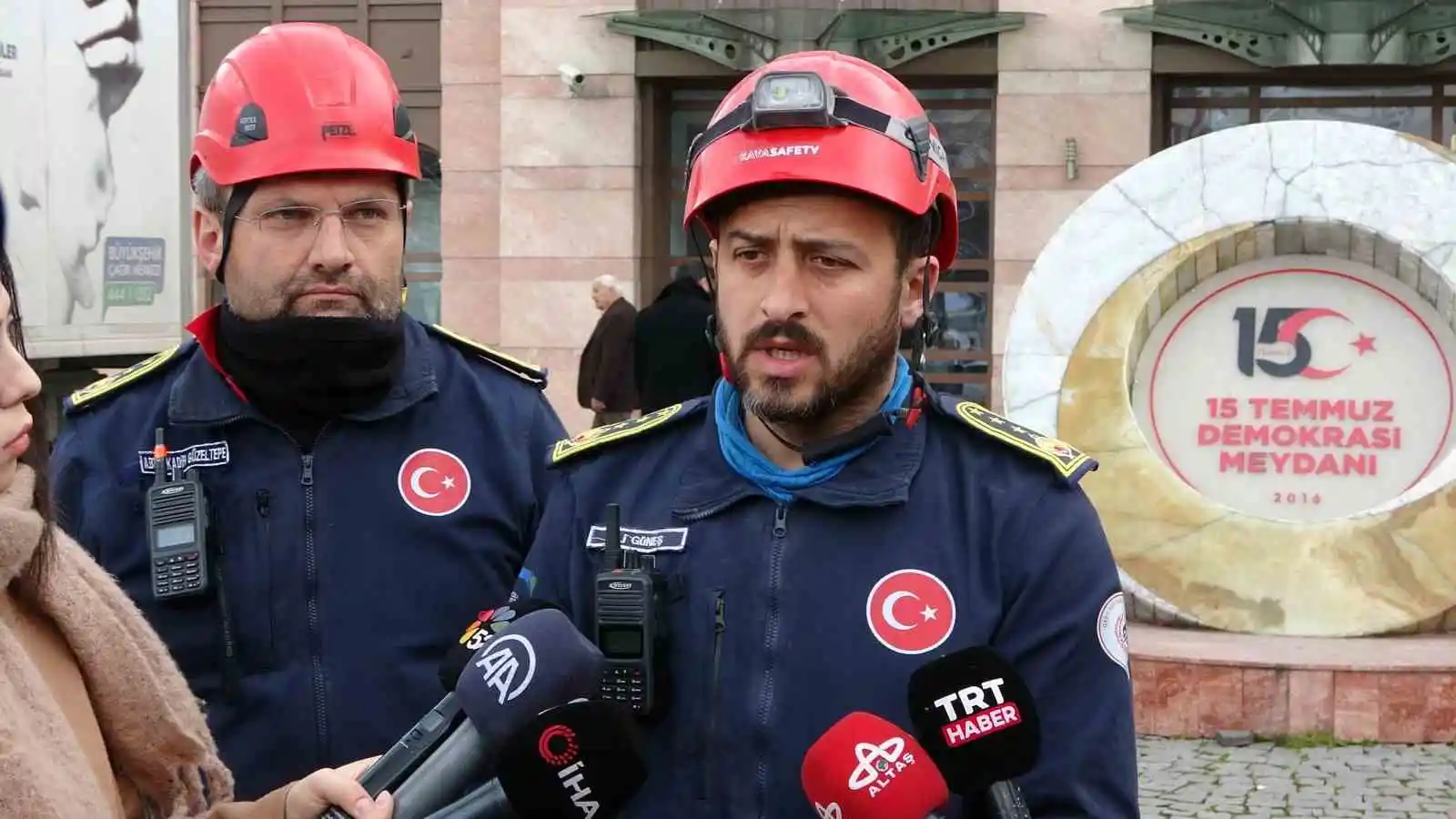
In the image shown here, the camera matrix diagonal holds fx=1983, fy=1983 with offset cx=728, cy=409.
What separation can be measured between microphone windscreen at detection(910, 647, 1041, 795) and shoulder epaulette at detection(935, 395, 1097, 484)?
0.45m

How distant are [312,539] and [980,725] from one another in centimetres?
148

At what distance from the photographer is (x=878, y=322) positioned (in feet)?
8.60

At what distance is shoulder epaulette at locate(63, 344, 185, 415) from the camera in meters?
3.44

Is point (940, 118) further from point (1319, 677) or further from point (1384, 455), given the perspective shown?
point (1319, 677)

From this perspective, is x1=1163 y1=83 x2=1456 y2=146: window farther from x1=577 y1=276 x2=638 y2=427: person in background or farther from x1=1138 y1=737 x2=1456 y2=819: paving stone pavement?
x1=1138 y1=737 x2=1456 y2=819: paving stone pavement

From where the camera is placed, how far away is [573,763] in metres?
2.20

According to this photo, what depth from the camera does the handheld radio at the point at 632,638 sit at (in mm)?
2488

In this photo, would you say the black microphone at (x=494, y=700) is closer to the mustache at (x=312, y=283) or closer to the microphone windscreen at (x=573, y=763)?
the microphone windscreen at (x=573, y=763)

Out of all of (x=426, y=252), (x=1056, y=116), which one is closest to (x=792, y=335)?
(x=1056, y=116)

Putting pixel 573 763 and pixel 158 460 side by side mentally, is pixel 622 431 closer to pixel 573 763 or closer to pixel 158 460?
pixel 573 763

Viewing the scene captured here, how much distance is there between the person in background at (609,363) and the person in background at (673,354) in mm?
3168

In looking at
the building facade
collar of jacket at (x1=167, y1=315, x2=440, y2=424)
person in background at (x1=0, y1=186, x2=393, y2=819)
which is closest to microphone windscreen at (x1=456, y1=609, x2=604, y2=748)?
person in background at (x1=0, y1=186, x2=393, y2=819)

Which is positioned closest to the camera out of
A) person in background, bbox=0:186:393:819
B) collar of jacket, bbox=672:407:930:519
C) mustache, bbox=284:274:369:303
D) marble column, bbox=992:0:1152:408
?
person in background, bbox=0:186:393:819

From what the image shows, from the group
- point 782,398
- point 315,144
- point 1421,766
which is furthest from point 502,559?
point 1421,766
